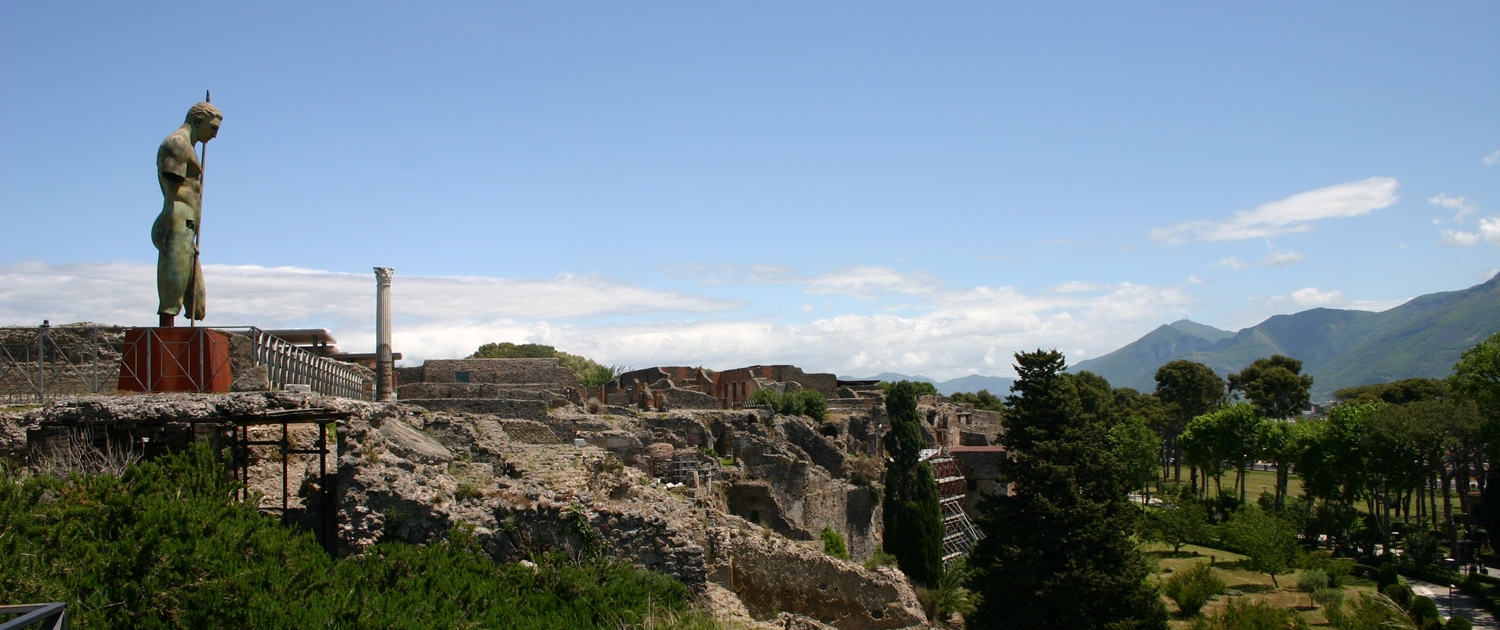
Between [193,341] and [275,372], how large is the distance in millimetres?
1760

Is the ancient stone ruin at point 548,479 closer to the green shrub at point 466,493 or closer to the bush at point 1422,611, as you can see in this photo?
the green shrub at point 466,493

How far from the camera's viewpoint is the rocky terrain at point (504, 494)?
40.0ft

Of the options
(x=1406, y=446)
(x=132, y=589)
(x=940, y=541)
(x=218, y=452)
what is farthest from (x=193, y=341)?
(x=1406, y=446)

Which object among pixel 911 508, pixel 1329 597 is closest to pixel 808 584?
pixel 911 508

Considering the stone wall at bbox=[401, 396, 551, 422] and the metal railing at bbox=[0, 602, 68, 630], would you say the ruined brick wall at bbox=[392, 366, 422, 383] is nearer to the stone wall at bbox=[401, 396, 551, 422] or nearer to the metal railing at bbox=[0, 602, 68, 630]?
the stone wall at bbox=[401, 396, 551, 422]

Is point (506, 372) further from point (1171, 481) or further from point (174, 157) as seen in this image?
point (1171, 481)

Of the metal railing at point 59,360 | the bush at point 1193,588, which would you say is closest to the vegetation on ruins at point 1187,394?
the bush at point 1193,588

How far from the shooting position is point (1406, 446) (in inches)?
1564

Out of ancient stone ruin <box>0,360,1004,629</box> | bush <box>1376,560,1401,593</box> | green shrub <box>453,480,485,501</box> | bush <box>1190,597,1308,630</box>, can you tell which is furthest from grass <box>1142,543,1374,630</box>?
green shrub <box>453,480,485,501</box>

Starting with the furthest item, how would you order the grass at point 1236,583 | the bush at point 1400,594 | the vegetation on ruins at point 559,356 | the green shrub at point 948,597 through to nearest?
the vegetation on ruins at point 559,356
the grass at point 1236,583
the bush at point 1400,594
the green shrub at point 948,597

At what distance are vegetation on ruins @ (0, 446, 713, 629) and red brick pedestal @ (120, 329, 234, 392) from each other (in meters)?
1.53

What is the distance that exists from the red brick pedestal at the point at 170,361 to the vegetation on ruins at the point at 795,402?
2564cm

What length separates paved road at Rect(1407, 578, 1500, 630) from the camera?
30.0 meters

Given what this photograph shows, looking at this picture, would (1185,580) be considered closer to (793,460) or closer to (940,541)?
(940,541)
